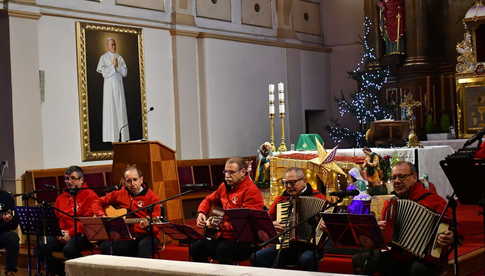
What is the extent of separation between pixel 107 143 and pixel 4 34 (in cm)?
259

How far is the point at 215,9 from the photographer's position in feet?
51.8

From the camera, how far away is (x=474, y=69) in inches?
574

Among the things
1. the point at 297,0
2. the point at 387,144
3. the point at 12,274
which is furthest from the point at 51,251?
the point at 297,0

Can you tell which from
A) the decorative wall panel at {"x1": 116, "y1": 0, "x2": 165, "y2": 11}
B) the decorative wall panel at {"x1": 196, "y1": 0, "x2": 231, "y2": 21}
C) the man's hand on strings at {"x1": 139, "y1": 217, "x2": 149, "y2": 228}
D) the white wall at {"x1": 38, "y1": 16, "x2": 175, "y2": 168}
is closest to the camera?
the man's hand on strings at {"x1": 139, "y1": 217, "x2": 149, "y2": 228}

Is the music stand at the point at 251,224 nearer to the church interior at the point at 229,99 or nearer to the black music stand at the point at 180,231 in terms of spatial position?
the church interior at the point at 229,99

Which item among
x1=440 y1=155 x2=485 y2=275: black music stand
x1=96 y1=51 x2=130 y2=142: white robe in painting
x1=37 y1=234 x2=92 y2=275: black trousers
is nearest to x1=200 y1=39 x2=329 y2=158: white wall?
x1=96 y1=51 x2=130 y2=142: white robe in painting

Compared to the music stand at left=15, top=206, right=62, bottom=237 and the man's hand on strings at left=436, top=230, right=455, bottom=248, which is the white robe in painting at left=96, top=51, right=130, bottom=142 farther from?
the man's hand on strings at left=436, top=230, right=455, bottom=248

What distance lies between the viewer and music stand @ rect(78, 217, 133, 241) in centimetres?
764

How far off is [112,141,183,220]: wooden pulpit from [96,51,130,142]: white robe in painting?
10.3ft

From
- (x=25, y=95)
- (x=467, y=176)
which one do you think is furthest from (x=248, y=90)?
(x=467, y=176)

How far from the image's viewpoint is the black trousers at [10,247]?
9.19m

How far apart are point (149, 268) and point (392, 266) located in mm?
2463

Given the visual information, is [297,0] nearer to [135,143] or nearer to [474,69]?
[474,69]

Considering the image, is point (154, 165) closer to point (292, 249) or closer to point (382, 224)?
point (292, 249)
